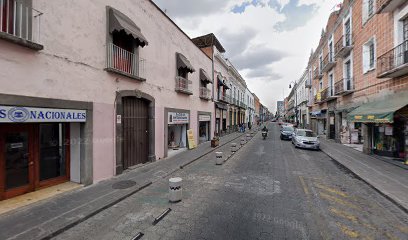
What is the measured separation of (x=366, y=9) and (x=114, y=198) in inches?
722

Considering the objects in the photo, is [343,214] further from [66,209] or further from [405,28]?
[405,28]

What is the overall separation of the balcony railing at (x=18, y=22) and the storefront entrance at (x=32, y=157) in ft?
7.90

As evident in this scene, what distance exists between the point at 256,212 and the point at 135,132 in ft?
22.8

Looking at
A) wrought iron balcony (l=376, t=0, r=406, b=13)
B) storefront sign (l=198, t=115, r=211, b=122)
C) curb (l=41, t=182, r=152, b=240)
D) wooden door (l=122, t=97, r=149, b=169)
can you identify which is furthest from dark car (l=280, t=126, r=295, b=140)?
curb (l=41, t=182, r=152, b=240)

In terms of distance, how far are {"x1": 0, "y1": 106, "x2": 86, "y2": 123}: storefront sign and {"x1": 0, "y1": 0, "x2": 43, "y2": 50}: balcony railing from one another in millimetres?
1659

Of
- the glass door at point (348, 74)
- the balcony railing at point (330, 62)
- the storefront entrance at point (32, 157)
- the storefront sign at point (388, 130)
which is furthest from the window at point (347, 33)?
the storefront entrance at point (32, 157)

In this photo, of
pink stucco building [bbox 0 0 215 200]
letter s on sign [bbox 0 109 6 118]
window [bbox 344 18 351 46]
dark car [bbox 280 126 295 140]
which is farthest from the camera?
dark car [bbox 280 126 295 140]

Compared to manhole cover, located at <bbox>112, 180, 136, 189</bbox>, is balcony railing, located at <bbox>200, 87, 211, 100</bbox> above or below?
above

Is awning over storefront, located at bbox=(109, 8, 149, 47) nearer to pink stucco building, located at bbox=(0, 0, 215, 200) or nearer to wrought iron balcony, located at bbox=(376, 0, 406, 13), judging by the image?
pink stucco building, located at bbox=(0, 0, 215, 200)

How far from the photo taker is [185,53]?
14.6 m

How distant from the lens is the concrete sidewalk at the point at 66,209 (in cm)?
393

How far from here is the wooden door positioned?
888cm

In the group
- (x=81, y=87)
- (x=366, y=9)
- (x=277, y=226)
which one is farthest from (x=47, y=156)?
(x=366, y=9)

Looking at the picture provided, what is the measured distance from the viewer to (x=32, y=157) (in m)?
5.80
